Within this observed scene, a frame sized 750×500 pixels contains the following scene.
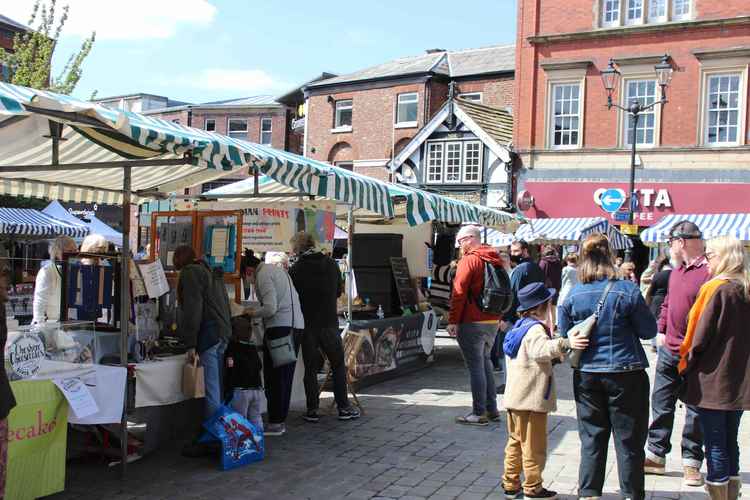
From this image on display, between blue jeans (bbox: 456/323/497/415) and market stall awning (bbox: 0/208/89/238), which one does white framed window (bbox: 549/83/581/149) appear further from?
blue jeans (bbox: 456/323/497/415)

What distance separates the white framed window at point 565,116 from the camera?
25078 millimetres

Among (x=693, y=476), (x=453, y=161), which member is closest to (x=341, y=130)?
(x=453, y=161)

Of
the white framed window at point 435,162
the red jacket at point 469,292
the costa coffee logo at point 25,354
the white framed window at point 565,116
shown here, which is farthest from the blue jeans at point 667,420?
the white framed window at point 435,162

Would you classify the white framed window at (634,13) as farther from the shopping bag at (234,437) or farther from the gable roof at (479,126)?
the shopping bag at (234,437)

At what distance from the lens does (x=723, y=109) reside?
23.0m

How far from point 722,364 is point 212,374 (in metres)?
3.76

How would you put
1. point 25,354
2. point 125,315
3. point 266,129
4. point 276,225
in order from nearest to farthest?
point 25,354
point 125,315
point 276,225
point 266,129

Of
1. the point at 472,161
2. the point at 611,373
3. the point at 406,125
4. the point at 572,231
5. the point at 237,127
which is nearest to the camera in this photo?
the point at 611,373

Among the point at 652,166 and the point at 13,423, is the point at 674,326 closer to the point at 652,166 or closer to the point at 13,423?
the point at 13,423

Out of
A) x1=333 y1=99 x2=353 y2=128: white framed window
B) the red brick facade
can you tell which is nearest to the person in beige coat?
the red brick facade

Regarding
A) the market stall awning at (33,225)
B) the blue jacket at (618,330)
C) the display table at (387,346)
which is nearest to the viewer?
the blue jacket at (618,330)

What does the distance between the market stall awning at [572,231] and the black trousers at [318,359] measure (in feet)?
40.1

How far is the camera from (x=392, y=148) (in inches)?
1272

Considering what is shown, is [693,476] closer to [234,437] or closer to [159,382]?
[234,437]
